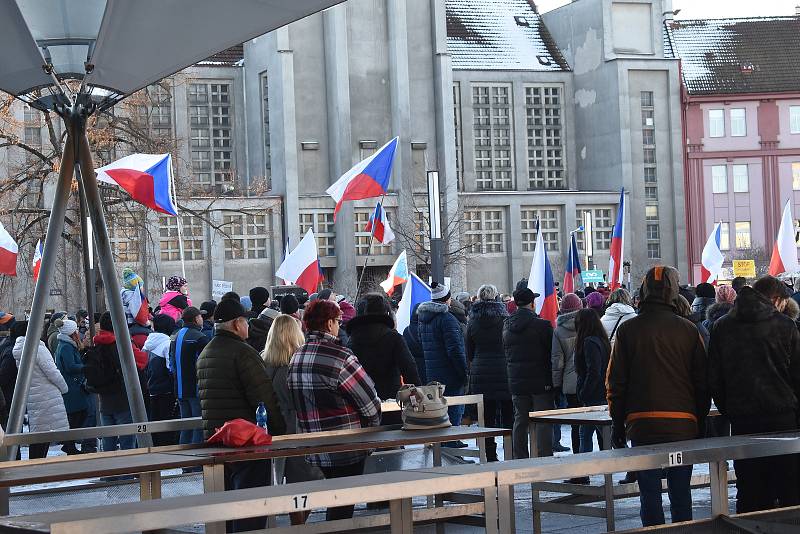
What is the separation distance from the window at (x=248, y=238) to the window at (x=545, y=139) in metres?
16.7

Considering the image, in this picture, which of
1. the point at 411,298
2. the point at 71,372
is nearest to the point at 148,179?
the point at 71,372

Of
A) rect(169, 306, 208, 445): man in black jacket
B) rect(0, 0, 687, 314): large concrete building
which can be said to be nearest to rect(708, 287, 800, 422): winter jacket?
rect(169, 306, 208, 445): man in black jacket

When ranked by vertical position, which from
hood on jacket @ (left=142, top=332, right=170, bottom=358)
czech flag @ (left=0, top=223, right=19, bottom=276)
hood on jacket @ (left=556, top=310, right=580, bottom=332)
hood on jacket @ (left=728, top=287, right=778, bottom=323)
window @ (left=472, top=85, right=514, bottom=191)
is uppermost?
window @ (left=472, top=85, right=514, bottom=191)

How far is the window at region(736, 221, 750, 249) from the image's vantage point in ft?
224

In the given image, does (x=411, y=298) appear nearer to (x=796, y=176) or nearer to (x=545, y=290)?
(x=545, y=290)

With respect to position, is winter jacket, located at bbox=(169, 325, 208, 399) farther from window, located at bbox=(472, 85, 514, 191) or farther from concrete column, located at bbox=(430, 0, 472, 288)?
window, located at bbox=(472, 85, 514, 191)

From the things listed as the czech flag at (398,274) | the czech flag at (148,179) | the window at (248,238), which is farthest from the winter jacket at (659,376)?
the window at (248,238)

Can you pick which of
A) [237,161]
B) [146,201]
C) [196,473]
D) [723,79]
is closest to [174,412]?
[146,201]

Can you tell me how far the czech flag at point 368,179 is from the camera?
2092cm

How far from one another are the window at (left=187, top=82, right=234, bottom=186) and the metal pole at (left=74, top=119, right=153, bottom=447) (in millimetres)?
46283

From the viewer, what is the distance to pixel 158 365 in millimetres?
16094

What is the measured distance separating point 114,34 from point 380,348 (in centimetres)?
343

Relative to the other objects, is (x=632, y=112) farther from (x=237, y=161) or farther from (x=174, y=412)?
(x=174, y=412)

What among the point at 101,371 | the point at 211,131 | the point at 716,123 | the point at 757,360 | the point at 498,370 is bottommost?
the point at 498,370
